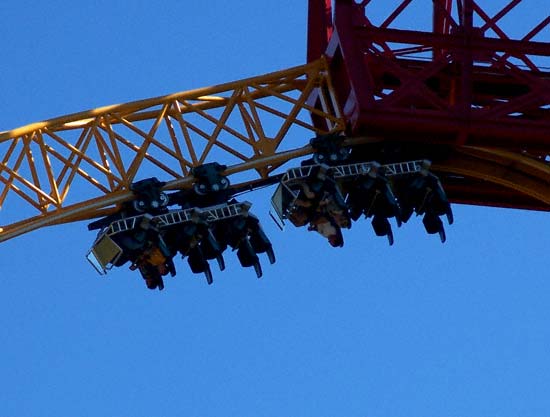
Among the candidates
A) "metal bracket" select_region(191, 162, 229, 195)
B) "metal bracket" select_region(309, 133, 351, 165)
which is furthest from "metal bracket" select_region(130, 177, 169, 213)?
"metal bracket" select_region(309, 133, 351, 165)

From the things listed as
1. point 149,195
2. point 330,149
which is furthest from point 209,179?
point 330,149

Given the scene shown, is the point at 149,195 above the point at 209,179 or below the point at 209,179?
below

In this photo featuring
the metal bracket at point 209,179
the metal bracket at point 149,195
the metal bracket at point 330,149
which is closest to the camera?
the metal bracket at point 149,195

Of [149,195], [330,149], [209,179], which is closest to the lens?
[149,195]

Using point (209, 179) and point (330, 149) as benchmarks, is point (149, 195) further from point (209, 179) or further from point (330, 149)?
point (330, 149)

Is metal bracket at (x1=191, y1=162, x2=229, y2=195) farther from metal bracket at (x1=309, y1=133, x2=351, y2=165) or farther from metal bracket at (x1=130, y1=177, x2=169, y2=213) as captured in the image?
metal bracket at (x1=309, y1=133, x2=351, y2=165)

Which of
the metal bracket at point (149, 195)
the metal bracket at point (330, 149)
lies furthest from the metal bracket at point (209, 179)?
the metal bracket at point (330, 149)

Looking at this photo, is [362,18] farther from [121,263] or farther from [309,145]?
[121,263]

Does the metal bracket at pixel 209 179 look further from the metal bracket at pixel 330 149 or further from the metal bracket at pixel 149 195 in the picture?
the metal bracket at pixel 330 149

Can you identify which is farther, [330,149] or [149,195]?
[330,149]

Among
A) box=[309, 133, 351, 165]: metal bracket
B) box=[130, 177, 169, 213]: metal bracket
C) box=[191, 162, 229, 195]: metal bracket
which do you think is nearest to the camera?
box=[130, 177, 169, 213]: metal bracket

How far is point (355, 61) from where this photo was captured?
178 ft

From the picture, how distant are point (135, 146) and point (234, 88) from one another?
1.95m

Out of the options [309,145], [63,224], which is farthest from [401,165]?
[63,224]
